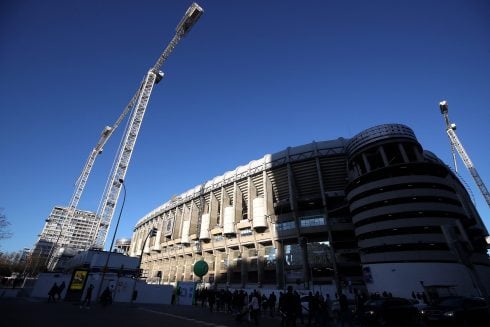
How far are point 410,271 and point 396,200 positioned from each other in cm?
1042

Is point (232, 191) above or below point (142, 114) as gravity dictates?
below

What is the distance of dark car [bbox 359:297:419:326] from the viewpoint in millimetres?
13093

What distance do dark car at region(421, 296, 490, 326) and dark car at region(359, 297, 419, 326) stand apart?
74 cm

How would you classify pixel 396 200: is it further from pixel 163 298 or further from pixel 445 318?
pixel 163 298

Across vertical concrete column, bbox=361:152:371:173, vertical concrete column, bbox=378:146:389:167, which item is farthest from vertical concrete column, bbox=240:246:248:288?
vertical concrete column, bbox=378:146:389:167

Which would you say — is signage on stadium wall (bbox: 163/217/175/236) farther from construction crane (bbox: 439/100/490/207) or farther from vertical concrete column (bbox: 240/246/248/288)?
construction crane (bbox: 439/100/490/207)

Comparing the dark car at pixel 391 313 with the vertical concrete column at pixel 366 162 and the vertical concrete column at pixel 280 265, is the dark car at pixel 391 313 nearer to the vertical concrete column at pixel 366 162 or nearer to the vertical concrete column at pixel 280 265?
the vertical concrete column at pixel 366 162

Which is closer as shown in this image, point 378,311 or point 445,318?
point 445,318

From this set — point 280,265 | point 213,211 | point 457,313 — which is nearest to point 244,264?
point 280,265

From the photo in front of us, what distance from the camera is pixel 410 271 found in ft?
122

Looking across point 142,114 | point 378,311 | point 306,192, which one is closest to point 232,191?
point 306,192

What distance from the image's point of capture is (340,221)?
49.5 m

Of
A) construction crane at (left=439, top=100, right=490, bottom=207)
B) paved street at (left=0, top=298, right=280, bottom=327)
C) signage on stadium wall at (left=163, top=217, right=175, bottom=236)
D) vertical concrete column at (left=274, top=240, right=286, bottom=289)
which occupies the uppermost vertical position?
construction crane at (left=439, top=100, right=490, bottom=207)

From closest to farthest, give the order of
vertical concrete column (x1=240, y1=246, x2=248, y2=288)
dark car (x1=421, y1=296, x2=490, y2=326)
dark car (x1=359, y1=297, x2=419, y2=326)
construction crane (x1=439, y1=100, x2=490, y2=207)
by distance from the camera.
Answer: dark car (x1=421, y1=296, x2=490, y2=326), dark car (x1=359, y1=297, x2=419, y2=326), vertical concrete column (x1=240, y1=246, x2=248, y2=288), construction crane (x1=439, y1=100, x2=490, y2=207)
